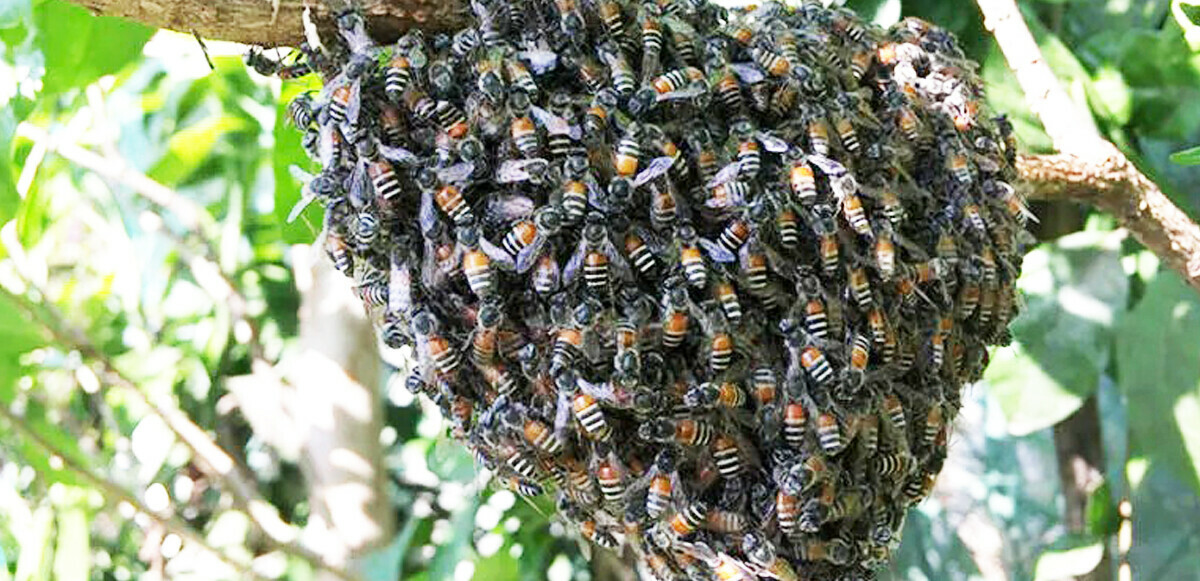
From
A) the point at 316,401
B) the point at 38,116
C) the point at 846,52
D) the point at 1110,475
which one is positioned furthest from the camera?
the point at 316,401

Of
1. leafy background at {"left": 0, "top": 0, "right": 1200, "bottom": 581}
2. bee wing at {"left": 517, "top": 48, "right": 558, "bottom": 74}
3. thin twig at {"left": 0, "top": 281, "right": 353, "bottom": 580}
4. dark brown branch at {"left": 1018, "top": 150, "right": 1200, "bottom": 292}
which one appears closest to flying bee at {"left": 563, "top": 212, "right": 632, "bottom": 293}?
bee wing at {"left": 517, "top": 48, "right": 558, "bottom": 74}

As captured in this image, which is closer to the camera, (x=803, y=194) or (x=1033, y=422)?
(x=803, y=194)

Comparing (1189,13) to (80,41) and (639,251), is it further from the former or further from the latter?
(80,41)

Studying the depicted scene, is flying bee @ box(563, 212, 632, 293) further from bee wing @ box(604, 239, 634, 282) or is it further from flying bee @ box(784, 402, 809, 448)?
flying bee @ box(784, 402, 809, 448)

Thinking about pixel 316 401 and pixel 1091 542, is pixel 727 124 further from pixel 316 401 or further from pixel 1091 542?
pixel 316 401

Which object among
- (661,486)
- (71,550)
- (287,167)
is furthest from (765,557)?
(71,550)

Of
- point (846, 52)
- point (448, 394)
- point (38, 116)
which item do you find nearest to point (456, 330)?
point (448, 394)
